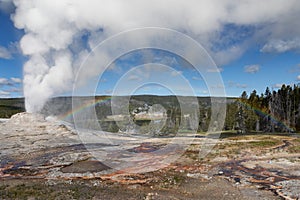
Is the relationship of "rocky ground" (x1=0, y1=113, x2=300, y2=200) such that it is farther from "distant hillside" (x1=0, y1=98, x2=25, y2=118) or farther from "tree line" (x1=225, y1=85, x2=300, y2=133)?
"distant hillside" (x1=0, y1=98, x2=25, y2=118)

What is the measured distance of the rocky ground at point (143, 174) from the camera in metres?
12.3

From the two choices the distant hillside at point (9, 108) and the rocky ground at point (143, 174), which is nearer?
the rocky ground at point (143, 174)

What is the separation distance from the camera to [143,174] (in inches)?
628

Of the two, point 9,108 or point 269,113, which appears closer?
point 269,113

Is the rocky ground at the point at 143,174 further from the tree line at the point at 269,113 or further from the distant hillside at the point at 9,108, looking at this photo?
the distant hillside at the point at 9,108

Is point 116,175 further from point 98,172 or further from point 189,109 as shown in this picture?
point 189,109

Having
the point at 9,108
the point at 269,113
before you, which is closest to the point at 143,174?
the point at 269,113

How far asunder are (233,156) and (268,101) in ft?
161

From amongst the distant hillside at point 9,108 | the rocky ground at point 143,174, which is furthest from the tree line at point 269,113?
the distant hillside at point 9,108

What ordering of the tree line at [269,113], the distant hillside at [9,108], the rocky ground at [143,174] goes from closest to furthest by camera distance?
the rocky ground at [143,174] < the tree line at [269,113] < the distant hillside at [9,108]

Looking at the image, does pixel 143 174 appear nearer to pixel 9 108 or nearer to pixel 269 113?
pixel 269 113

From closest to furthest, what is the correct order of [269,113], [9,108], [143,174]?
[143,174] < [269,113] < [9,108]

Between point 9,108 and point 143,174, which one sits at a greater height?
point 9,108

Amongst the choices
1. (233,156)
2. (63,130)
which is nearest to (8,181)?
(233,156)
